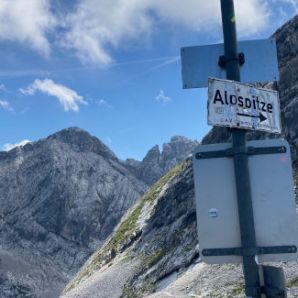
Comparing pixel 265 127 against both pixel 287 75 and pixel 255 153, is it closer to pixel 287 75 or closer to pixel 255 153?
pixel 255 153

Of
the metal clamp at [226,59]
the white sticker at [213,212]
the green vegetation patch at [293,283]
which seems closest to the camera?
the white sticker at [213,212]

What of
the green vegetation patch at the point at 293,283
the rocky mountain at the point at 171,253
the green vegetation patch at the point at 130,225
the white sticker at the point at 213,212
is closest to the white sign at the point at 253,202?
the white sticker at the point at 213,212

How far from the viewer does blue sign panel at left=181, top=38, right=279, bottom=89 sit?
20.1 ft

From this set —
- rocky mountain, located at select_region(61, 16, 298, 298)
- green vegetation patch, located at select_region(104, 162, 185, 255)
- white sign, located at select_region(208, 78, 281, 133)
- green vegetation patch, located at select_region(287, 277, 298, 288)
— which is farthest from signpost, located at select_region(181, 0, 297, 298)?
green vegetation patch, located at select_region(104, 162, 185, 255)

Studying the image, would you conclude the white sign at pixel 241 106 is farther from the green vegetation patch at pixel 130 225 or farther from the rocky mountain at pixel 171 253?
the green vegetation patch at pixel 130 225

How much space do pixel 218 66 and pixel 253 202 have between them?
5.79 ft

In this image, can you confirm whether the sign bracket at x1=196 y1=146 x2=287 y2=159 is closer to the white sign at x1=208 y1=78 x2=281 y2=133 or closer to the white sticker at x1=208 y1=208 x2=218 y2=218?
the white sign at x1=208 y1=78 x2=281 y2=133

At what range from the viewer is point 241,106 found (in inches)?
223

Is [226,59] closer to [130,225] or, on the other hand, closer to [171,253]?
[171,253]

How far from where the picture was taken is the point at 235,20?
5871mm

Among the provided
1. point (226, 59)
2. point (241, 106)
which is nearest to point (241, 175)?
point (241, 106)

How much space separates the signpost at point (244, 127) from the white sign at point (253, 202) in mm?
11

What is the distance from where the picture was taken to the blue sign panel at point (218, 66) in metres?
6.12

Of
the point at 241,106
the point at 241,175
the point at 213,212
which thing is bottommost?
the point at 213,212
